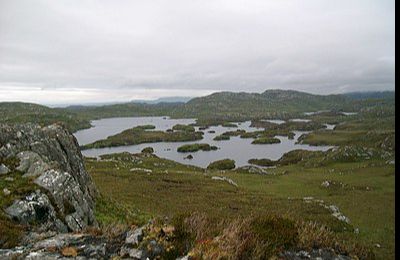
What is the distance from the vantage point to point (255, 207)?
34938 millimetres

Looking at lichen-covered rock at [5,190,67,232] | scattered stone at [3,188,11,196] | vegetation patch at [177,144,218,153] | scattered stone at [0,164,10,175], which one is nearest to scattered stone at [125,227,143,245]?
lichen-covered rock at [5,190,67,232]

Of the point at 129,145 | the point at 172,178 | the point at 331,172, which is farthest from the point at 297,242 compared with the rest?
the point at 129,145

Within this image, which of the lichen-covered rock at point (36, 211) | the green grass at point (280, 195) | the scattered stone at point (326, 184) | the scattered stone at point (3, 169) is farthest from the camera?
the scattered stone at point (326, 184)

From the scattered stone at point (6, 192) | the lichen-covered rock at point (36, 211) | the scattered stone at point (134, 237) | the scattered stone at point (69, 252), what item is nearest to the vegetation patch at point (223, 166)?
the lichen-covered rock at point (36, 211)

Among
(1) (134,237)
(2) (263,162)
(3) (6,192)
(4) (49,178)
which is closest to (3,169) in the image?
(4) (49,178)

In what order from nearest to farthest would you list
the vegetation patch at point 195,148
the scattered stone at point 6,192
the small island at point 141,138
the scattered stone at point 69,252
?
the scattered stone at point 69,252
the scattered stone at point 6,192
the vegetation patch at point 195,148
the small island at point 141,138

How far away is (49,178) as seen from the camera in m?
14.7

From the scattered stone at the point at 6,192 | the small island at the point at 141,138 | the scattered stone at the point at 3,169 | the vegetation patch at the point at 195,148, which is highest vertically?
the scattered stone at the point at 3,169

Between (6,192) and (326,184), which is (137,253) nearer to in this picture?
(6,192)

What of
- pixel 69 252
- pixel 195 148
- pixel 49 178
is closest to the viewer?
pixel 69 252

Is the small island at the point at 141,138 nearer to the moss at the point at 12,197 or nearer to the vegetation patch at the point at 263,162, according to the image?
the vegetation patch at the point at 263,162

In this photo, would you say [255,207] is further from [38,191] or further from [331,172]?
[331,172]

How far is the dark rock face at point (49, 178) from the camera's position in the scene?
12.3 meters
